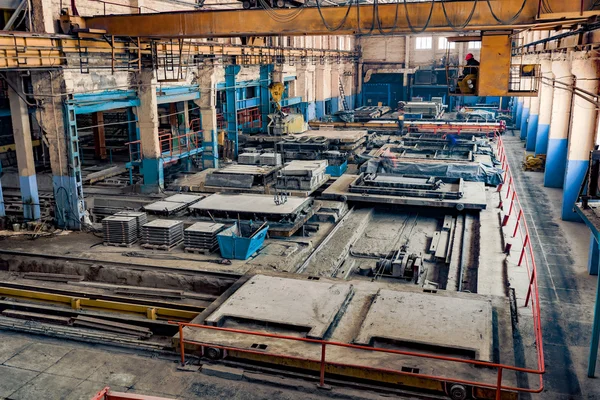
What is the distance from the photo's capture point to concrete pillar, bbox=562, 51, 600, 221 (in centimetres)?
1470

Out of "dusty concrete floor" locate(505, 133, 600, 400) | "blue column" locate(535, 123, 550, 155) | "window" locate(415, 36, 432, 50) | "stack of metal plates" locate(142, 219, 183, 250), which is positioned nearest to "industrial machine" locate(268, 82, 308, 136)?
"blue column" locate(535, 123, 550, 155)

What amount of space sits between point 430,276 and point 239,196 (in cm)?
578

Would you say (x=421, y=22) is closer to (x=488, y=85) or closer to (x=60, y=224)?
(x=488, y=85)

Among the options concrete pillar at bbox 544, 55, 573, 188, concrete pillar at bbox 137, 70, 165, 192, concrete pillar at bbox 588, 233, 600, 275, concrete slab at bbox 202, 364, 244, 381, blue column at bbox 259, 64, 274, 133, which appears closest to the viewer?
concrete slab at bbox 202, 364, 244, 381

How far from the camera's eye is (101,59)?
50.6 feet

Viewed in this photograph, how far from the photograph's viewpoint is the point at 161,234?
1291 centimetres

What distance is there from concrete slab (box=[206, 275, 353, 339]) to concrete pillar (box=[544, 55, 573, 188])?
1296cm

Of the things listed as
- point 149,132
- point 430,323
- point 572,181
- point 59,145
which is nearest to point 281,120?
point 149,132

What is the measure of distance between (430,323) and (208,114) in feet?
50.7

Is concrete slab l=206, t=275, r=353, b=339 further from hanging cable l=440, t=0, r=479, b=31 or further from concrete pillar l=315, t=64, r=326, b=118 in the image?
concrete pillar l=315, t=64, r=326, b=118

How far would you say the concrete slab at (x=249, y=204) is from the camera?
13945 millimetres

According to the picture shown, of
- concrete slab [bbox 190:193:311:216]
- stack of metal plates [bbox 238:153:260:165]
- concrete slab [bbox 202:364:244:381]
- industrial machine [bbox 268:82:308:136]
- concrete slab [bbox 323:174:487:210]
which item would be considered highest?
industrial machine [bbox 268:82:308:136]

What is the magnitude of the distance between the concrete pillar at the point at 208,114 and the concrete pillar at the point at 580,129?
1267cm

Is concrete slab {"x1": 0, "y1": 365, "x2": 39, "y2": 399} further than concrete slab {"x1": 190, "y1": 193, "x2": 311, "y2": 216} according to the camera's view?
No
